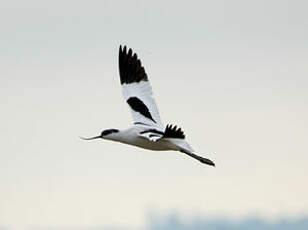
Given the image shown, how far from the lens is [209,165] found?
24.0 meters

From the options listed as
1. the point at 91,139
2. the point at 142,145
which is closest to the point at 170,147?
the point at 142,145

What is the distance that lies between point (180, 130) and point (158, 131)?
300 centimetres

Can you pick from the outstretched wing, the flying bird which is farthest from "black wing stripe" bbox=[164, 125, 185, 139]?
the outstretched wing

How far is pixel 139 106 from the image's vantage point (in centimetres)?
2589

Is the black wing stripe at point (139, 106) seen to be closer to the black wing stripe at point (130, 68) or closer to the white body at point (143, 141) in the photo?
Answer: the black wing stripe at point (130, 68)

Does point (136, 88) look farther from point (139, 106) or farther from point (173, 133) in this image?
point (173, 133)

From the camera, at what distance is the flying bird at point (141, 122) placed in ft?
72.1

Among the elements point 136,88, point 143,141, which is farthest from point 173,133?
point 136,88

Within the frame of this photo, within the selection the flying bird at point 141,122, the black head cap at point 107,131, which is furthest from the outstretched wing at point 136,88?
the black head cap at point 107,131

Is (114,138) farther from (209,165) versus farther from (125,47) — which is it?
(125,47)

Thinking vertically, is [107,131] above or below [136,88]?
below

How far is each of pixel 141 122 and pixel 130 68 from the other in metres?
2.44

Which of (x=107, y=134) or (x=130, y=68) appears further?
(x=130, y=68)

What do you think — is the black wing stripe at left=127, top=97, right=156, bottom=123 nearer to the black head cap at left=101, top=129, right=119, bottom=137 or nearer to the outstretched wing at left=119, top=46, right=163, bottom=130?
the outstretched wing at left=119, top=46, right=163, bottom=130
